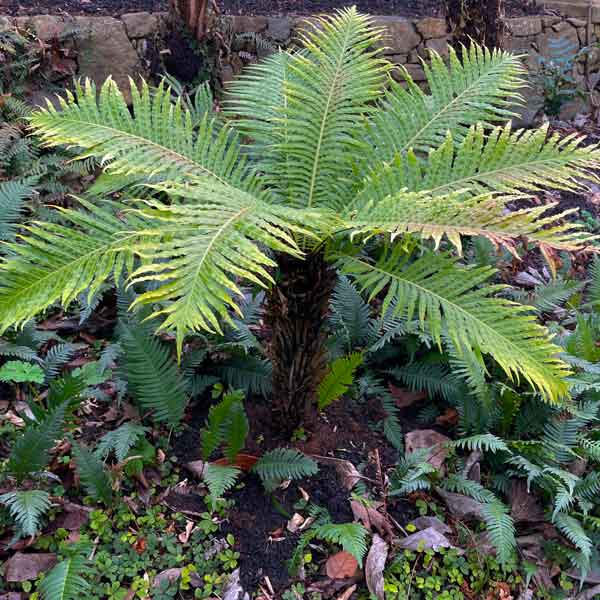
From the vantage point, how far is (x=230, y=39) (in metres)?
5.38

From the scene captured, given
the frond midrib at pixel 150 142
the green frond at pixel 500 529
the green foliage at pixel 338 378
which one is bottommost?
the green frond at pixel 500 529

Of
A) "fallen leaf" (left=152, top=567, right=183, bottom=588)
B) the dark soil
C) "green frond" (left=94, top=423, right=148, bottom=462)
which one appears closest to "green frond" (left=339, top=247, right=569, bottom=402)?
"green frond" (left=94, top=423, right=148, bottom=462)

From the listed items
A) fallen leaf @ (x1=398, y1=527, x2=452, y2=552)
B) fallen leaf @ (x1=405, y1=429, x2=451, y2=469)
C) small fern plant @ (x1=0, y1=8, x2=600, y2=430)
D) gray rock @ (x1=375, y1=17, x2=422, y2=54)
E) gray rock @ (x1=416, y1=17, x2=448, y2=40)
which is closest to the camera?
small fern plant @ (x1=0, y1=8, x2=600, y2=430)

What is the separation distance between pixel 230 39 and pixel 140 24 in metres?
0.75

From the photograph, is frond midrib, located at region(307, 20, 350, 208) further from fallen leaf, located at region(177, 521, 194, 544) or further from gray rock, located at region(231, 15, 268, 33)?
gray rock, located at region(231, 15, 268, 33)

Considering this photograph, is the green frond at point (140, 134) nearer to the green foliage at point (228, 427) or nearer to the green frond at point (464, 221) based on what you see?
the green frond at point (464, 221)

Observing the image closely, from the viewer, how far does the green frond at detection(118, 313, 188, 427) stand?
268cm

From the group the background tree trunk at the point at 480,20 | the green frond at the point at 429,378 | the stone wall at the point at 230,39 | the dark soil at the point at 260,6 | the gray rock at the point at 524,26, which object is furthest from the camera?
the gray rock at the point at 524,26

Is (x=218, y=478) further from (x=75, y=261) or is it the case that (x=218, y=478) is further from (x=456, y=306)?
(x=456, y=306)

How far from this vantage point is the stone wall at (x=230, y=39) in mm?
4895

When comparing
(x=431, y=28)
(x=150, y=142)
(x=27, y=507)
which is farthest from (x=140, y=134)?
(x=431, y=28)

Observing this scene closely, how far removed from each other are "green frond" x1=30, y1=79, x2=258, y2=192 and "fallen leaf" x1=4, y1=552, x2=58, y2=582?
4.62ft

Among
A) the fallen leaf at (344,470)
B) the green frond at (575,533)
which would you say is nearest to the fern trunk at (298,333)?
the fallen leaf at (344,470)

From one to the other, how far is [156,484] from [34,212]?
6.24 feet
